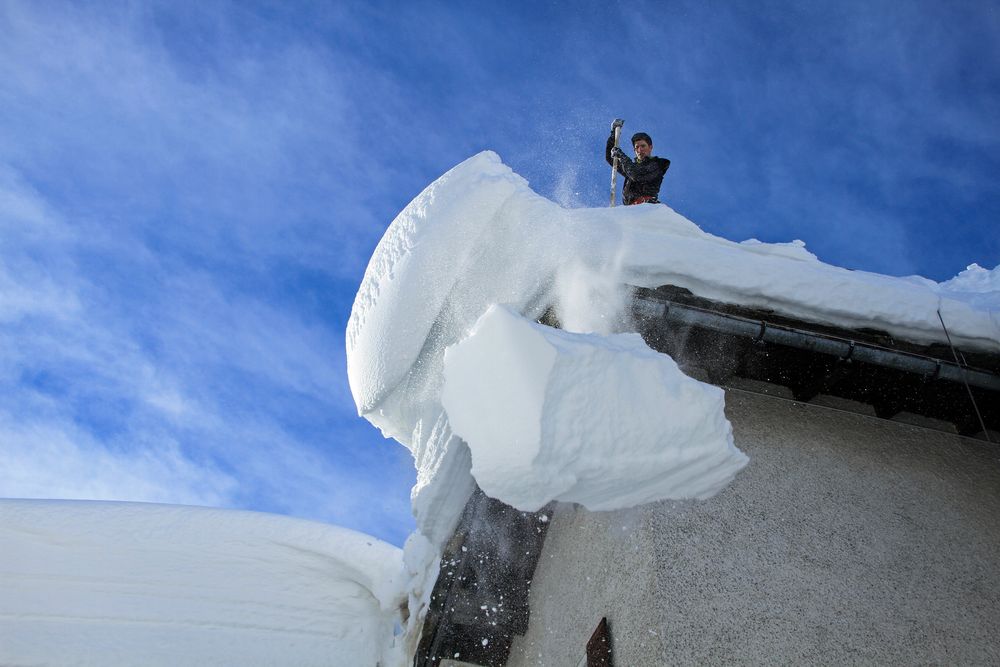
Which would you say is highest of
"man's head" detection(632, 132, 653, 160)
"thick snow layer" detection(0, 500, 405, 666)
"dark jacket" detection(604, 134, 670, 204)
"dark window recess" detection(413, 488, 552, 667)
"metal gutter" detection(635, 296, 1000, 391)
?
"man's head" detection(632, 132, 653, 160)

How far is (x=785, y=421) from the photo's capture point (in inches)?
101

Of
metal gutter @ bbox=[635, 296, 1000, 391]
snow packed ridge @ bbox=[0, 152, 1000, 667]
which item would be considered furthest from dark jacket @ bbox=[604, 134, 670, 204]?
metal gutter @ bbox=[635, 296, 1000, 391]

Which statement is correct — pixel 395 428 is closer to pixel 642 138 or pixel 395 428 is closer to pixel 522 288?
pixel 522 288

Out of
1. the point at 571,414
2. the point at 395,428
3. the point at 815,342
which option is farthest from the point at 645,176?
the point at 571,414

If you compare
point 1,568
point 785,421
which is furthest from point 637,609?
point 1,568

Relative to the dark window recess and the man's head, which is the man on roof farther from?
the dark window recess

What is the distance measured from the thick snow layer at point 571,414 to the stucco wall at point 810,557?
45cm

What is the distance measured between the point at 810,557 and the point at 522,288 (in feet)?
4.71

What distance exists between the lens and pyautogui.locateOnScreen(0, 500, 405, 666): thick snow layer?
2.36m

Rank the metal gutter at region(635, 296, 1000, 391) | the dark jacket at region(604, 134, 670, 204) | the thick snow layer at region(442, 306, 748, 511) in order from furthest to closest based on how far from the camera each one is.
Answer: the dark jacket at region(604, 134, 670, 204)
the metal gutter at region(635, 296, 1000, 391)
the thick snow layer at region(442, 306, 748, 511)

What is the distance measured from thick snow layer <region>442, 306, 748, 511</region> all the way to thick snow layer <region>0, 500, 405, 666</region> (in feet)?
4.26

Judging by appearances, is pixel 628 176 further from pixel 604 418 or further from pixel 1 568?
pixel 1 568

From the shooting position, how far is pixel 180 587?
8.02 ft

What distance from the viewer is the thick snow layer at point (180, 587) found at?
7.74 ft
